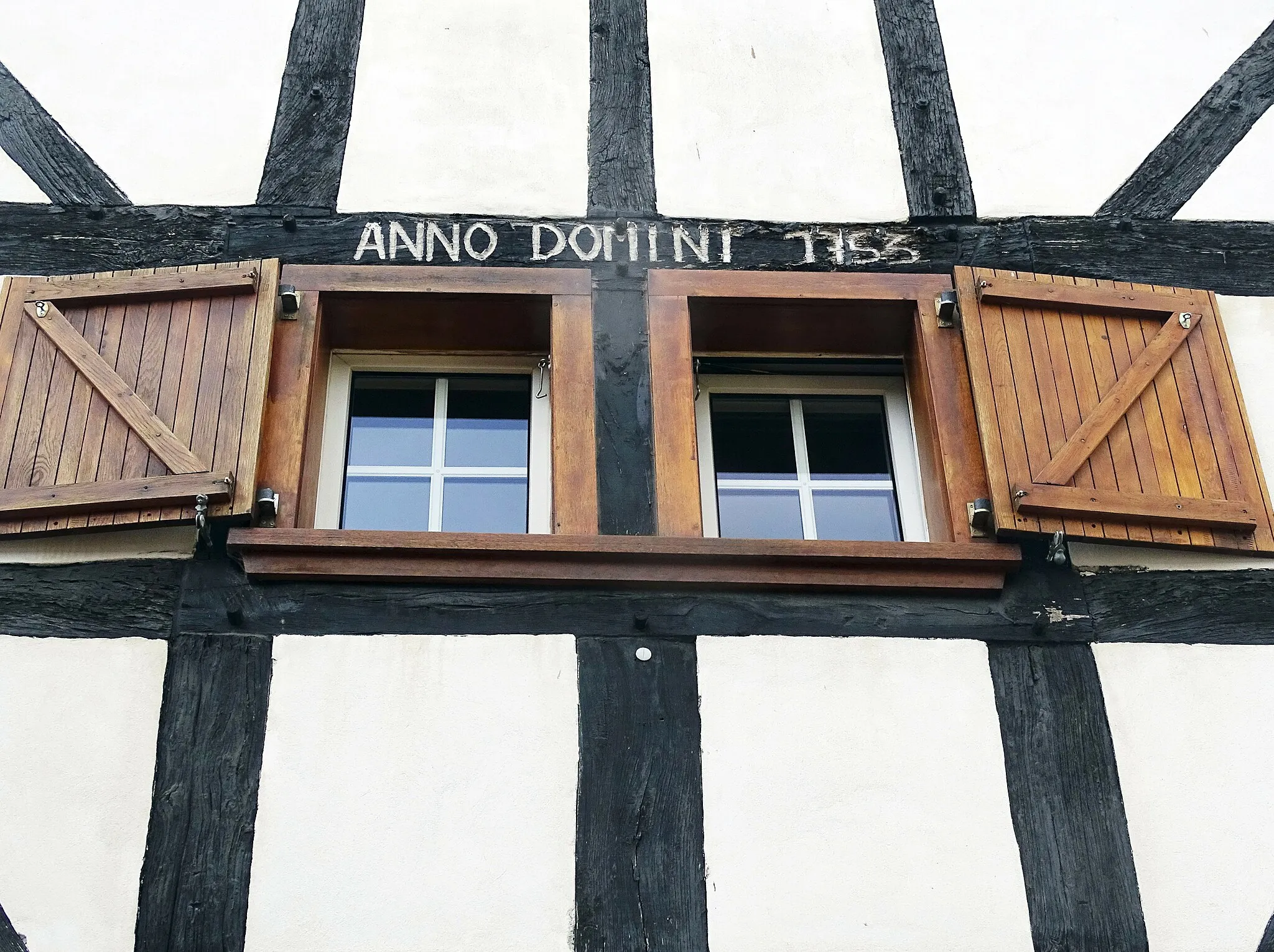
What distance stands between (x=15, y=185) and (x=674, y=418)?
2.28 meters

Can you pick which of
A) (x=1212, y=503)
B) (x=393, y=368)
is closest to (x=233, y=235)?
(x=393, y=368)

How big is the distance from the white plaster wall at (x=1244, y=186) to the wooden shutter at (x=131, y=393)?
302 centimetres

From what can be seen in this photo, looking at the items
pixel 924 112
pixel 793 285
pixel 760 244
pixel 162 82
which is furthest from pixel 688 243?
pixel 162 82

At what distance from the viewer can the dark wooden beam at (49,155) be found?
193 inches

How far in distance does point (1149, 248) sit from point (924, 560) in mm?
1531

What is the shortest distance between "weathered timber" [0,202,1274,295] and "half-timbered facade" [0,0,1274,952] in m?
0.02

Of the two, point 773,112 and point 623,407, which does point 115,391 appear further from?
point 773,112

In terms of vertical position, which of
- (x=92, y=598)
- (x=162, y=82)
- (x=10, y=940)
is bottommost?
(x=10, y=940)

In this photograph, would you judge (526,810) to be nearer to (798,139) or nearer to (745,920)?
(745,920)

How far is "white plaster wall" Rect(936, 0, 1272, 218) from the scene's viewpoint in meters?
5.14

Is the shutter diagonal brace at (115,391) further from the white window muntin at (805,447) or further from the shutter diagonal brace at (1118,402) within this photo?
the shutter diagonal brace at (1118,402)

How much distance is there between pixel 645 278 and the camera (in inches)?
188

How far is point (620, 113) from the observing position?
5.20m

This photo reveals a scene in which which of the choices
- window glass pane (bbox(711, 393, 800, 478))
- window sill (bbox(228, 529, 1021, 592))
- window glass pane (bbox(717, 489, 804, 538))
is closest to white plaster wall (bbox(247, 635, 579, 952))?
window sill (bbox(228, 529, 1021, 592))
